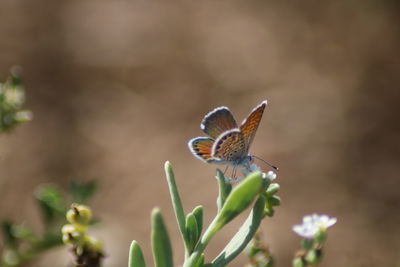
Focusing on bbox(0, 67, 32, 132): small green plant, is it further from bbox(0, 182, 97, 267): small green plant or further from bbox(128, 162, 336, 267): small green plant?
→ bbox(128, 162, 336, 267): small green plant

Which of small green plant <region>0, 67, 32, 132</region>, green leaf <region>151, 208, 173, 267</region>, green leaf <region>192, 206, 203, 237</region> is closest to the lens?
green leaf <region>151, 208, 173, 267</region>

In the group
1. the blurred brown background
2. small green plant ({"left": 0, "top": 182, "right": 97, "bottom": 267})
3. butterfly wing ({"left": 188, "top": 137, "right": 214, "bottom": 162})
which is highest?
the blurred brown background

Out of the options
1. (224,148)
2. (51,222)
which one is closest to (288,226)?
(51,222)

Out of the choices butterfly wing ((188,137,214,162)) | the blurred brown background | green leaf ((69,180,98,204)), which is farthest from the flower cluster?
the blurred brown background

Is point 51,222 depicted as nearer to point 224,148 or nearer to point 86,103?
point 224,148

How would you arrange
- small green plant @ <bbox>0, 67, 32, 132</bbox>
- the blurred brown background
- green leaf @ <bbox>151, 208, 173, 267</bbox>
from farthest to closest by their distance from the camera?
the blurred brown background
small green plant @ <bbox>0, 67, 32, 132</bbox>
green leaf @ <bbox>151, 208, 173, 267</bbox>

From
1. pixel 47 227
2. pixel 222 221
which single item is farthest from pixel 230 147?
pixel 47 227
